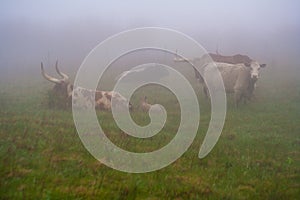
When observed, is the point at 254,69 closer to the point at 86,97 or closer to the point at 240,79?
the point at 240,79

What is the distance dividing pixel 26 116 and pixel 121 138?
14.5 feet

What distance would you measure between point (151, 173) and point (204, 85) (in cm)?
1292

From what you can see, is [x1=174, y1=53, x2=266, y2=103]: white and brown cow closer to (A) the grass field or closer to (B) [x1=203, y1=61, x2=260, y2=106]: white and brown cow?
(B) [x1=203, y1=61, x2=260, y2=106]: white and brown cow

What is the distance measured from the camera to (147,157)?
907cm

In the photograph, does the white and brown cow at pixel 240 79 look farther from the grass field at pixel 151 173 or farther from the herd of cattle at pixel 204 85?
the grass field at pixel 151 173

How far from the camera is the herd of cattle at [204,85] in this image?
15820mm

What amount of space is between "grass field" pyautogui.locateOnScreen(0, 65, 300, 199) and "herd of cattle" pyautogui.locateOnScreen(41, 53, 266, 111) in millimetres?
1168

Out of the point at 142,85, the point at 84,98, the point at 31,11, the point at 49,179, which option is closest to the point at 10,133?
the point at 49,179

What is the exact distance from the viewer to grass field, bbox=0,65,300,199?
7.15 meters

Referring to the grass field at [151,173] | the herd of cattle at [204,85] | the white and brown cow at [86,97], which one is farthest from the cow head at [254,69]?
the white and brown cow at [86,97]

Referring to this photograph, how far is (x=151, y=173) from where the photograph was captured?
26.7 ft

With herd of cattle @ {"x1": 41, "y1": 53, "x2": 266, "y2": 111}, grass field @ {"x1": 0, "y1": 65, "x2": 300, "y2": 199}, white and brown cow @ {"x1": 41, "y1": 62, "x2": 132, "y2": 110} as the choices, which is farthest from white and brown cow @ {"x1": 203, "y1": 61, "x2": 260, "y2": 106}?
white and brown cow @ {"x1": 41, "y1": 62, "x2": 132, "y2": 110}

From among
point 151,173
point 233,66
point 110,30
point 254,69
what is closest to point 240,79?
point 254,69

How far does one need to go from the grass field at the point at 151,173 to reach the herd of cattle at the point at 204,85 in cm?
117
